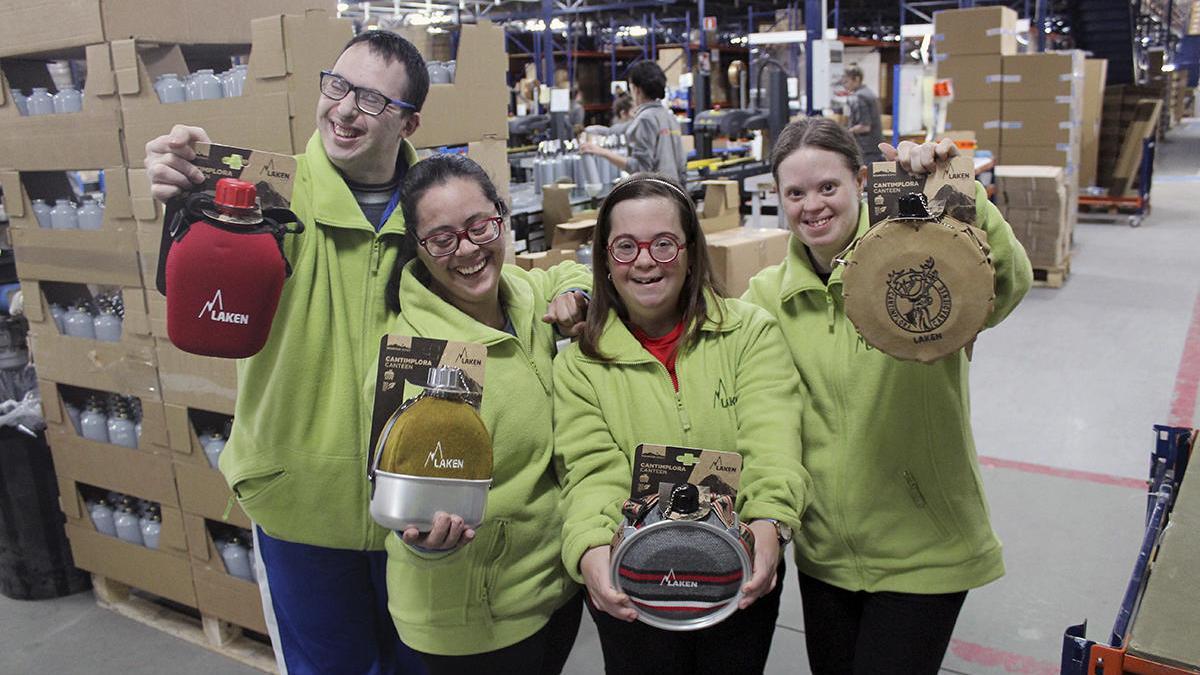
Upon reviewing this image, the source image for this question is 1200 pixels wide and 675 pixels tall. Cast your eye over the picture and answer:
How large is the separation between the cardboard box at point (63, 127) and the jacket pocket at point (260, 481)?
1243 millimetres

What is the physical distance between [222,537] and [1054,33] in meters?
23.7

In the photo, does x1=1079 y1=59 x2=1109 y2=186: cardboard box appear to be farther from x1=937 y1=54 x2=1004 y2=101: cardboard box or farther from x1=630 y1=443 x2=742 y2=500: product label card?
x1=630 y1=443 x2=742 y2=500: product label card

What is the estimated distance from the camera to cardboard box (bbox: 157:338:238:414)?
2.49 m

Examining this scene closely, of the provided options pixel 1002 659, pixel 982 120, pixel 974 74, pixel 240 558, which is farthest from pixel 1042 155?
pixel 240 558

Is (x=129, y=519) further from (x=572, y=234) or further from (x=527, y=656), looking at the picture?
(x=572, y=234)

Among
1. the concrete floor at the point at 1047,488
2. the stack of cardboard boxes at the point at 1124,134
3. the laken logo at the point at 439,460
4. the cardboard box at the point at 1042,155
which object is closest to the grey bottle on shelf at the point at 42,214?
the concrete floor at the point at 1047,488

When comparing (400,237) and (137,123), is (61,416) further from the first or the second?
(400,237)

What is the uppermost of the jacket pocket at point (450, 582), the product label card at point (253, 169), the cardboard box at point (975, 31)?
the cardboard box at point (975, 31)

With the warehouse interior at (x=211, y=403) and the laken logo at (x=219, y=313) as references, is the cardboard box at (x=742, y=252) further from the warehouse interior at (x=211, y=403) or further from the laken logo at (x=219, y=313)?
the laken logo at (x=219, y=313)

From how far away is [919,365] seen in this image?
1.51 m

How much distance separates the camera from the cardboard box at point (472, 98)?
8.00 feet

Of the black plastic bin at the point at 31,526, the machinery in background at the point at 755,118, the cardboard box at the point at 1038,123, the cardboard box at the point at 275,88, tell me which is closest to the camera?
the cardboard box at the point at 275,88

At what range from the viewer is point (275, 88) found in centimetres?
213

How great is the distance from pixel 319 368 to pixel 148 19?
4.19 feet
